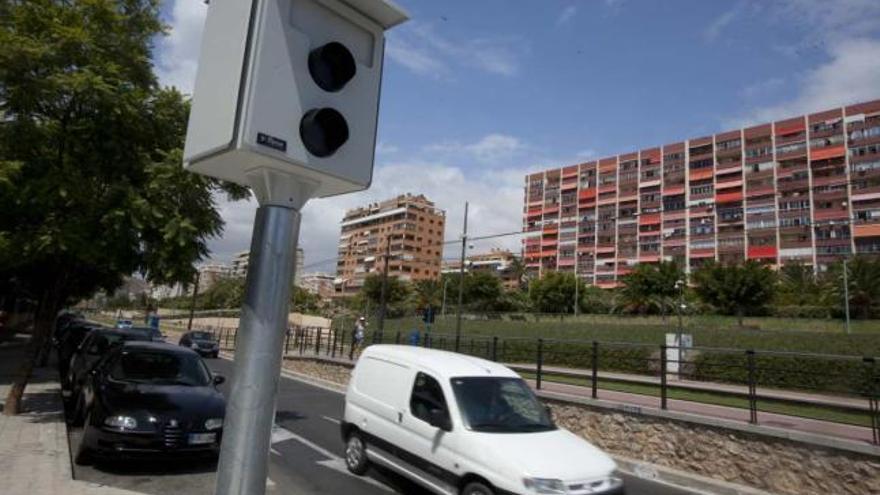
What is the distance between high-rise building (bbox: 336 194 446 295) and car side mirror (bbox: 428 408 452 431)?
390 ft

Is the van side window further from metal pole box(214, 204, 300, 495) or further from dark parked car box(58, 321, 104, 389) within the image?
dark parked car box(58, 321, 104, 389)

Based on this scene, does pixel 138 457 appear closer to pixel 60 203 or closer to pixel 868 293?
pixel 60 203

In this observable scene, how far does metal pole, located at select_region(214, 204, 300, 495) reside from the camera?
1819 millimetres

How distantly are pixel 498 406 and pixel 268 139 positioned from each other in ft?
19.4

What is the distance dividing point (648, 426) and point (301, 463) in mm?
6199

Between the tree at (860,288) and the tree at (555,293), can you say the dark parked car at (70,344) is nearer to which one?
the tree at (860,288)

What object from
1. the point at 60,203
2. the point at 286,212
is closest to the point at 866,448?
the point at 286,212

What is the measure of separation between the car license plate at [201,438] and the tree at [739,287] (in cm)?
5028

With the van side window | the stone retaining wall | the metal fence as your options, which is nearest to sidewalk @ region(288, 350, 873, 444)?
the metal fence

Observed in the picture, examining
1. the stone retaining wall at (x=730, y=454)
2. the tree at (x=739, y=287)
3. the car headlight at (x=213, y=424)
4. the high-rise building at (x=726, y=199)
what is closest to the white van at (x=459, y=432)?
the car headlight at (x=213, y=424)

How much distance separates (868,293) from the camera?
163 feet

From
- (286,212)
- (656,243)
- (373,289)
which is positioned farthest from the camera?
(656,243)

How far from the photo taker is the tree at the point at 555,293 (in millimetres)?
76625

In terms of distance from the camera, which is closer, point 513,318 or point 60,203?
point 60,203
